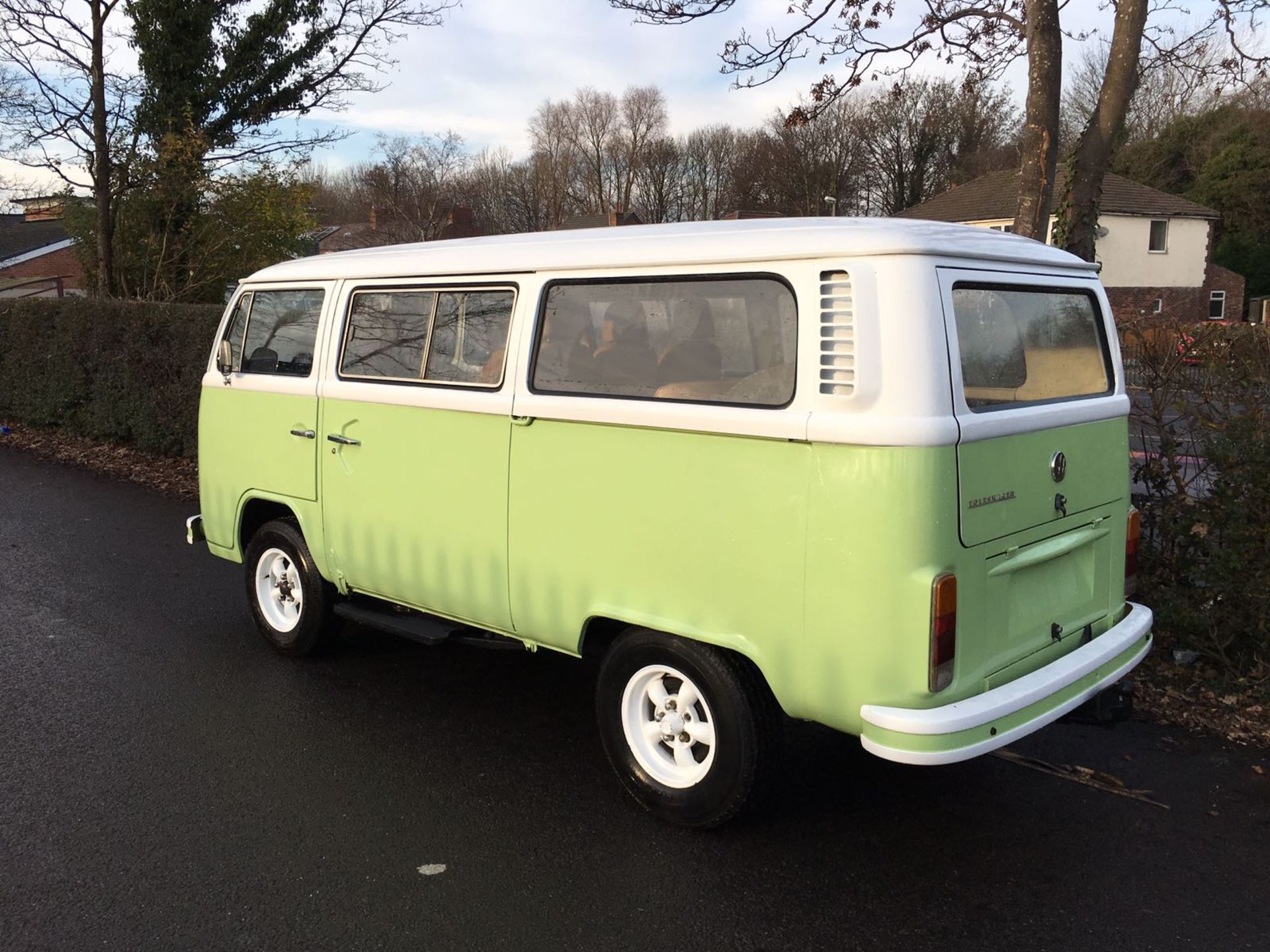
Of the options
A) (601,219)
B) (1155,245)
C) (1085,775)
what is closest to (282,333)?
(1085,775)

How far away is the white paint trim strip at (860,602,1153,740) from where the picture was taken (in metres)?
3.04

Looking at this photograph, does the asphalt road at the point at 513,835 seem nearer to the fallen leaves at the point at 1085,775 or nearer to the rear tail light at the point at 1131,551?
the fallen leaves at the point at 1085,775

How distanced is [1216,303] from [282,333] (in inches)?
1753

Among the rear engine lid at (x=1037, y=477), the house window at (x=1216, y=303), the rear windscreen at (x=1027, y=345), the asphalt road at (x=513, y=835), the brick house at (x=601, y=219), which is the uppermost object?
the brick house at (x=601, y=219)

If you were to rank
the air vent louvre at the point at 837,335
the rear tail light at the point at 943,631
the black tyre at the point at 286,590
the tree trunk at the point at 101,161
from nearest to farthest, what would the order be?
1. the rear tail light at the point at 943,631
2. the air vent louvre at the point at 837,335
3. the black tyre at the point at 286,590
4. the tree trunk at the point at 101,161

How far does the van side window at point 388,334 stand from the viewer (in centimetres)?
458

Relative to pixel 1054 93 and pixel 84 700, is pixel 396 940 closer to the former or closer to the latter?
pixel 84 700

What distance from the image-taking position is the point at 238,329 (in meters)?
5.78

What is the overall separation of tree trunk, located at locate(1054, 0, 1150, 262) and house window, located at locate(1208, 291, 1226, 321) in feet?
130

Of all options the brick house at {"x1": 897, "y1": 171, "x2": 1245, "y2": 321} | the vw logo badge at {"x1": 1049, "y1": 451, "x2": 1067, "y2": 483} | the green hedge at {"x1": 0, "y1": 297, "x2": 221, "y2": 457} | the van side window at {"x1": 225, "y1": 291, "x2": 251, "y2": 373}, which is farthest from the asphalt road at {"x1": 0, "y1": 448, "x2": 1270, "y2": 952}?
the brick house at {"x1": 897, "y1": 171, "x2": 1245, "y2": 321}

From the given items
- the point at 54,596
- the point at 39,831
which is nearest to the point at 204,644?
the point at 54,596

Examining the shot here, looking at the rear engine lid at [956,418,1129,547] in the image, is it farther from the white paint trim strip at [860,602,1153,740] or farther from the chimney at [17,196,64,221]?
the chimney at [17,196,64,221]

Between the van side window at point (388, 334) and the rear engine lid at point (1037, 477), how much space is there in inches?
99.0

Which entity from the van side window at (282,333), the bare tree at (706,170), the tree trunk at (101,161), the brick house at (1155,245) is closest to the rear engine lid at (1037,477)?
the van side window at (282,333)
